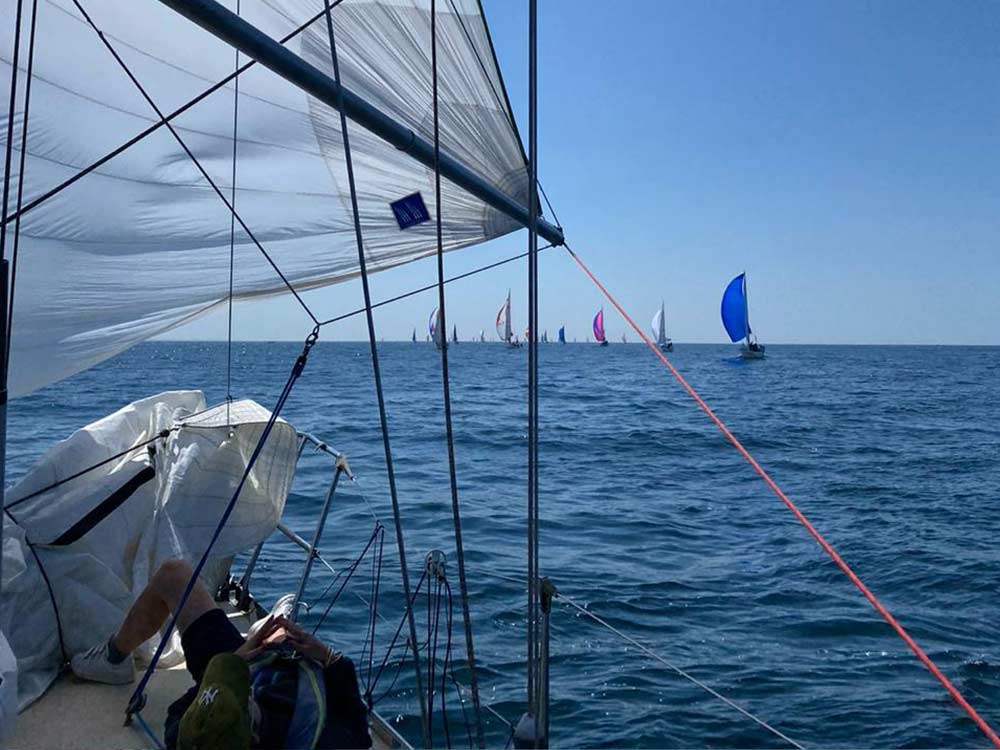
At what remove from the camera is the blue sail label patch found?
9.91 ft

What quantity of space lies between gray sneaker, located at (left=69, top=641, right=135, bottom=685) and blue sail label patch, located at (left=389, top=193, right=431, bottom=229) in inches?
67.0

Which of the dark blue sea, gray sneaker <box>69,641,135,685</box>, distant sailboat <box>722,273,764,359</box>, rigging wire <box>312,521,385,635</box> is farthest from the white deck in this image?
distant sailboat <box>722,273,764,359</box>

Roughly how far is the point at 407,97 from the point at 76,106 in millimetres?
1088

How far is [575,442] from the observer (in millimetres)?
15195

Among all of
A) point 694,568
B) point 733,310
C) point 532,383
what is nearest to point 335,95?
point 532,383

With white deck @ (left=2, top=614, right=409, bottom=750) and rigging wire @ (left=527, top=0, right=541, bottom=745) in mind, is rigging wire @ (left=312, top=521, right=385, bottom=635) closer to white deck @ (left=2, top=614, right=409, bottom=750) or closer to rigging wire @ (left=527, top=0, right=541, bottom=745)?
white deck @ (left=2, top=614, right=409, bottom=750)

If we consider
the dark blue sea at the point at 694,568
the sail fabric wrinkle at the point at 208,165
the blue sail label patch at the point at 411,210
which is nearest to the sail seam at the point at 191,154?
the sail fabric wrinkle at the point at 208,165

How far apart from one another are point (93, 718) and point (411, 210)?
1.88 m

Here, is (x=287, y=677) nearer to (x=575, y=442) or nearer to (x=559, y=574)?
(x=559, y=574)

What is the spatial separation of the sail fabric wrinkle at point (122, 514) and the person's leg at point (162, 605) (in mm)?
287

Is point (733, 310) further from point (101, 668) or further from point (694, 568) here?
point (101, 668)

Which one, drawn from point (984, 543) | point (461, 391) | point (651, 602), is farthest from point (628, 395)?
point (651, 602)


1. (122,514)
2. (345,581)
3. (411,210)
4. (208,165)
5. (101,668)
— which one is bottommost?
(345,581)

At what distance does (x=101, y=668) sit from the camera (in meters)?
2.94
